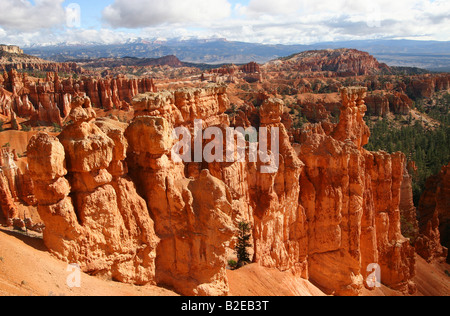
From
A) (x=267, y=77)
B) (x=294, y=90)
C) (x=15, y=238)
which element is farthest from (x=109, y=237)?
(x=267, y=77)

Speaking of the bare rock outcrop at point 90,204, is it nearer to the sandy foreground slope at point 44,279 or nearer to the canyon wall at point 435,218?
the sandy foreground slope at point 44,279

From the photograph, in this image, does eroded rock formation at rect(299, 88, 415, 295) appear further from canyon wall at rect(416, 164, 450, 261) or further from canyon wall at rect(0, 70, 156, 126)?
canyon wall at rect(0, 70, 156, 126)

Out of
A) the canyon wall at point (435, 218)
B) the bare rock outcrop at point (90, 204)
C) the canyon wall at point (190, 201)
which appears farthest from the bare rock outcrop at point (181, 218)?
the canyon wall at point (435, 218)

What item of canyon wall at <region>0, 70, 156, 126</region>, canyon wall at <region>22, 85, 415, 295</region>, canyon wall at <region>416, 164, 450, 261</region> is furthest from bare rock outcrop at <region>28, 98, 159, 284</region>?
canyon wall at <region>0, 70, 156, 126</region>

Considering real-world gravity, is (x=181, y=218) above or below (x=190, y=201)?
below

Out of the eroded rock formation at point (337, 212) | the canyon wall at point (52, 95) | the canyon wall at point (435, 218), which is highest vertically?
the canyon wall at point (52, 95)

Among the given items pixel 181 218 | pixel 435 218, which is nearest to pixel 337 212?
pixel 181 218

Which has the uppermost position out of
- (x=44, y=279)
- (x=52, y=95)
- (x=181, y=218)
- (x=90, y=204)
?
(x=52, y=95)

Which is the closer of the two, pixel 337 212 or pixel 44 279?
pixel 44 279

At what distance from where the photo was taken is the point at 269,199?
12578 mm

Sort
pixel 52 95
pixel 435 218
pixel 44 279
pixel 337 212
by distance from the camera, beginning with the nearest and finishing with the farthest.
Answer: pixel 44 279, pixel 337 212, pixel 435 218, pixel 52 95

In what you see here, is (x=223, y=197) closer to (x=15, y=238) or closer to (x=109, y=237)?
(x=109, y=237)

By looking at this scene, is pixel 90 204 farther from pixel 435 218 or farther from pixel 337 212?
pixel 435 218

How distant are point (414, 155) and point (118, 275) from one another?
153 ft
